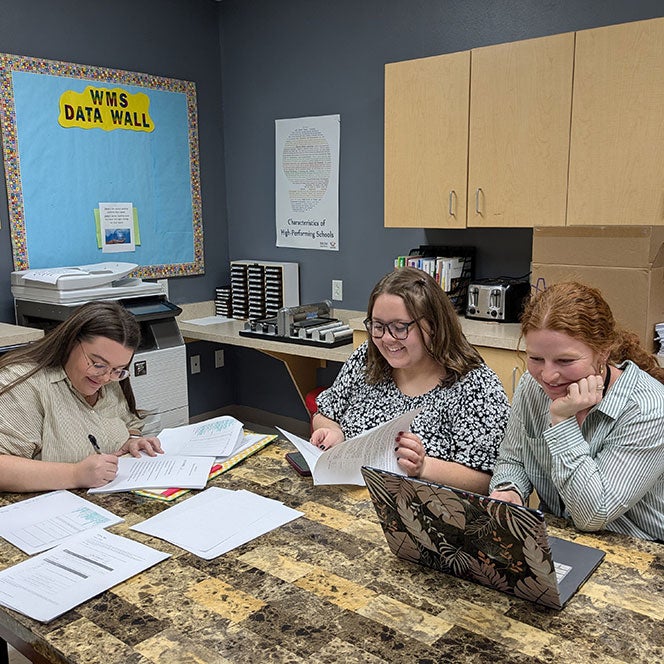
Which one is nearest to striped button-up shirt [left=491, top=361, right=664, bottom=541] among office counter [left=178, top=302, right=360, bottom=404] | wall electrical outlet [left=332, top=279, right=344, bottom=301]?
office counter [left=178, top=302, right=360, bottom=404]

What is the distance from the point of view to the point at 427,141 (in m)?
3.12

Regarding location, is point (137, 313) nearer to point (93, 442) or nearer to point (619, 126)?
point (93, 442)

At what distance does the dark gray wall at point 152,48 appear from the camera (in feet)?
11.6

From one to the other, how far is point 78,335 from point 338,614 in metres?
1.04

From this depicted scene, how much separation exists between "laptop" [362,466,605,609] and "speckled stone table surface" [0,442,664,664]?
0.08 ft

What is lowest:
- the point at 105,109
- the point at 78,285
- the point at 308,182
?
the point at 78,285

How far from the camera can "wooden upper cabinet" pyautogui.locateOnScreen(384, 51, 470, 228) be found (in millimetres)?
3020

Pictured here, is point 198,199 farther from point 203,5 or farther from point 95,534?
point 95,534

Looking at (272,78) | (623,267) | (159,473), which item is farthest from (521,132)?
(159,473)

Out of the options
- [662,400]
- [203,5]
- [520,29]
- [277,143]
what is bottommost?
[662,400]

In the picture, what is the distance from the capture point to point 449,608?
1.13 meters

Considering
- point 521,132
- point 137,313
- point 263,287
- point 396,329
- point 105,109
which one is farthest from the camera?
point 263,287

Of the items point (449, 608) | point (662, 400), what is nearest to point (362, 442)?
point (449, 608)

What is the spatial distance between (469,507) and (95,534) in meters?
0.76
